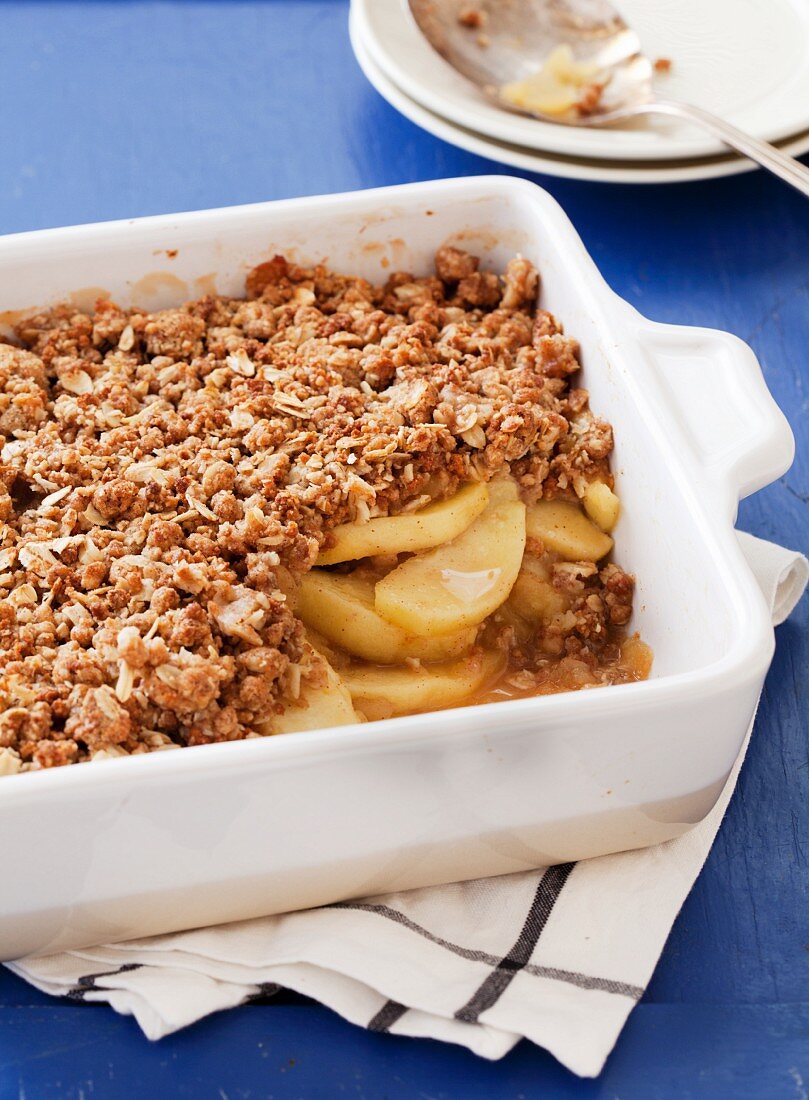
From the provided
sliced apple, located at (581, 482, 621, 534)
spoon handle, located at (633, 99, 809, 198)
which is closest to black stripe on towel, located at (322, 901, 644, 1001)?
sliced apple, located at (581, 482, 621, 534)

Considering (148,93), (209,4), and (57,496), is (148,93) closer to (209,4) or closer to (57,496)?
(209,4)

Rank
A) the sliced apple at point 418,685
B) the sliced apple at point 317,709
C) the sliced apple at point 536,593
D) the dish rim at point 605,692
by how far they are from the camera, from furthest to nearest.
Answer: the sliced apple at point 536,593 → the sliced apple at point 418,685 → the sliced apple at point 317,709 → the dish rim at point 605,692

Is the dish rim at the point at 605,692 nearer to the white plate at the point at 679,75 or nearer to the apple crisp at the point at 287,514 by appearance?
the apple crisp at the point at 287,514

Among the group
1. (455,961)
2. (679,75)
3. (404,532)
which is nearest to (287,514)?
(404,532)

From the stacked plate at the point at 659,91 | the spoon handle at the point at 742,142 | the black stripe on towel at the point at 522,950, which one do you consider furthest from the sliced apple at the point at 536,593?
the stacked plate at the point at 659,91

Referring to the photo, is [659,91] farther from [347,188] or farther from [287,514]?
[287,514]

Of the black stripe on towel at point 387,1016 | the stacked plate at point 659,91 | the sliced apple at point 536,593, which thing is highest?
the stacked plate at point 659,91

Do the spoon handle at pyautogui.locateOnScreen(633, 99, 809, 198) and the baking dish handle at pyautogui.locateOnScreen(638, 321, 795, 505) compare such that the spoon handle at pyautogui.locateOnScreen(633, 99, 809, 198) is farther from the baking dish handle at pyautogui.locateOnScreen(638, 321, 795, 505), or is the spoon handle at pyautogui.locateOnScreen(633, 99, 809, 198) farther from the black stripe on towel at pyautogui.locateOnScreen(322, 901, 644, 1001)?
the black stripe on towel at pyautogui.locateOnScreen(322, 901, 644, 1001)
